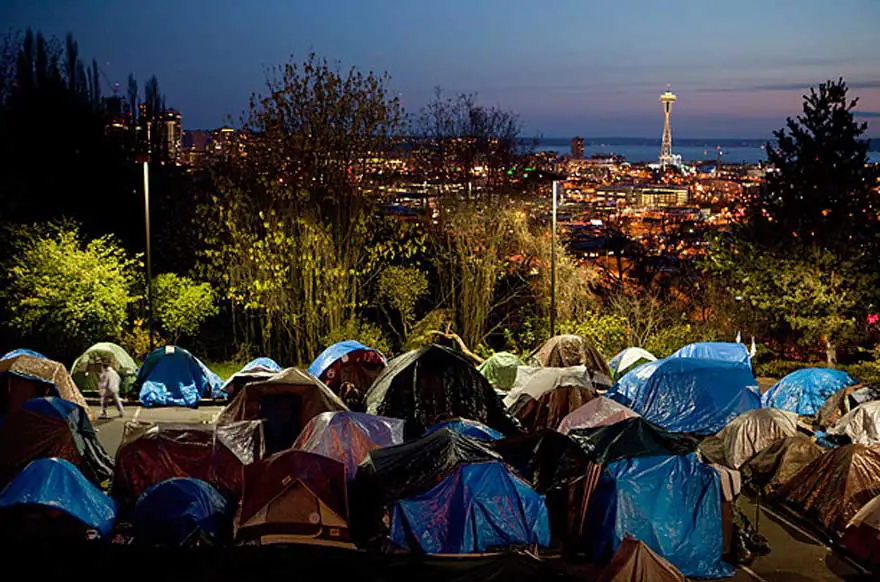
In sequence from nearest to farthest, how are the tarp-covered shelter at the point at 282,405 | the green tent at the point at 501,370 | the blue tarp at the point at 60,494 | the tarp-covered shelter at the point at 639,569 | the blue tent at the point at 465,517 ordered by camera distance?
the tarp-covered shelter at the point at 639,569 < the blue tarp at the point at 60,494 < the blue tent at the point at 465,517 < the tarp-covered shelter at the point at 282,405 < the green tent at the point at 501,370

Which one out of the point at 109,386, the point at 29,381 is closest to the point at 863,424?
the point at 109,386

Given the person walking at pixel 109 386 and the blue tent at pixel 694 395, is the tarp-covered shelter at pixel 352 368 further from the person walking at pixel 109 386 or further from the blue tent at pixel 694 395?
the blue tent at pixel 694 395

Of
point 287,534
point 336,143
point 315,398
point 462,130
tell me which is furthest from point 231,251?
point 462,130

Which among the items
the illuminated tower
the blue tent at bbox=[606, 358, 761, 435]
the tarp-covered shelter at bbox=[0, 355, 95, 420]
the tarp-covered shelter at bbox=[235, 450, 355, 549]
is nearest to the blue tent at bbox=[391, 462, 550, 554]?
the tarp-covered shelter at bbox=[235, 450, 355, 549]

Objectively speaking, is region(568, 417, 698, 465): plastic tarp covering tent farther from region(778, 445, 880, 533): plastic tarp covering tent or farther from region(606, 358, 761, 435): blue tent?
region(606, 358, 761, 435): blue tent

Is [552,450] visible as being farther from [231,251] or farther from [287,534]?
[231,251]

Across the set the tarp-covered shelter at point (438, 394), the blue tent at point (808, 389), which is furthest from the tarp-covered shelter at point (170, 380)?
the blue tent at point (808, 389)
